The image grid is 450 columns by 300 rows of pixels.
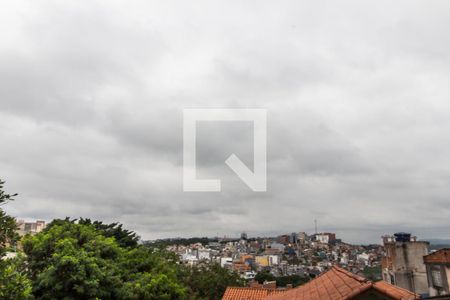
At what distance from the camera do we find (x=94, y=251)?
19.7 metres

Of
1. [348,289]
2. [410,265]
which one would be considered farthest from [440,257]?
[348,289]

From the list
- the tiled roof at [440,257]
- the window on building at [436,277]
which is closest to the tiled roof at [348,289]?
the tiled roof at [440,257]

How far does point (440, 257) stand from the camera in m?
20.2

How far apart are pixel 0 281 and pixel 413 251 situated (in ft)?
82.6

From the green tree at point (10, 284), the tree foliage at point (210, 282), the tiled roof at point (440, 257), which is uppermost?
the green tree at point (10, 284)

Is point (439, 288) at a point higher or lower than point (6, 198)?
lower

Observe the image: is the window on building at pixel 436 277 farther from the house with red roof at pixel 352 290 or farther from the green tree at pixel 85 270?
the green tree at pixel 85 270

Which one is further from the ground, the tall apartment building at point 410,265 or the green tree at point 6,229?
the green tree at point 6,229

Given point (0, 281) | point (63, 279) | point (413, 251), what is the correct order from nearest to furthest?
Result: 1. point (0, 281)
2. point (63, 279)
3. point (413, 251)

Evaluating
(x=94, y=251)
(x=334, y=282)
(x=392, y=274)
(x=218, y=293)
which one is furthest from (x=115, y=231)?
(x=334, y=282)

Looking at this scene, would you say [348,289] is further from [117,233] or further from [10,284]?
[117,233]

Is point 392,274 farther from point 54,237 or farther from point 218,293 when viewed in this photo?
point 54,237

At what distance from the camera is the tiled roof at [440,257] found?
1969cm

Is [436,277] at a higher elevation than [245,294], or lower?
higher
